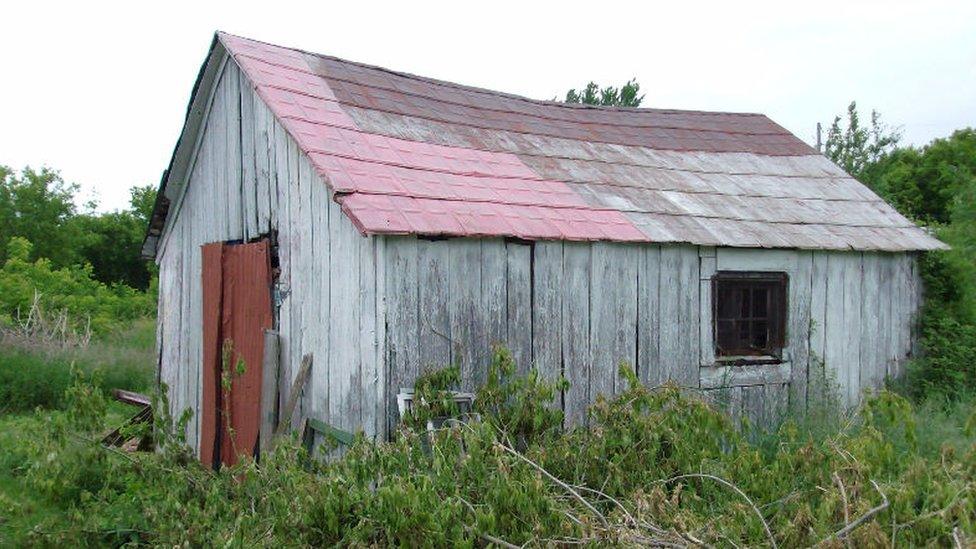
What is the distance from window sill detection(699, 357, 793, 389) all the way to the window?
0.51 feet

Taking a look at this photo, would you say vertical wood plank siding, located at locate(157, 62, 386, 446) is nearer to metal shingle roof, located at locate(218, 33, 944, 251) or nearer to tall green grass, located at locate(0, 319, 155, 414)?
metal shingle roof, located at locate(218, 33, 944, 251)

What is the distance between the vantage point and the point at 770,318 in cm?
812

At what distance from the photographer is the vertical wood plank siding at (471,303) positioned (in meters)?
5.86

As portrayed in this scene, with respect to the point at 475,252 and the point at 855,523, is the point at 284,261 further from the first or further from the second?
the point at 855,523

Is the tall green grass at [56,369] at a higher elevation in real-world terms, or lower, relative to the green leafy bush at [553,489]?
lower

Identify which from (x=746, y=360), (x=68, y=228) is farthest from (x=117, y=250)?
(x=746, y=360)

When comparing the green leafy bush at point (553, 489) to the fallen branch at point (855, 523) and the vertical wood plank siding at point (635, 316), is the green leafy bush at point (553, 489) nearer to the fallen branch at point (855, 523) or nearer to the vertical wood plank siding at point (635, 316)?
the fallen branch at point (855, 523)

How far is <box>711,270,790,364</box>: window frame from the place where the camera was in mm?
7723

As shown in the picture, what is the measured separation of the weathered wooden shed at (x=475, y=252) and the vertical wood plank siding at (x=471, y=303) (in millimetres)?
21

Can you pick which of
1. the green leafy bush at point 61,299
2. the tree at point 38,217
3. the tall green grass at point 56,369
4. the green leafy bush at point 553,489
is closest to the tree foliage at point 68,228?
the tree at point 38,217

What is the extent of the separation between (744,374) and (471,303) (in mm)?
3118

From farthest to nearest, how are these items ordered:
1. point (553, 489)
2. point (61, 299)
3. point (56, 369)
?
point (61, 299)
point (56, 369)
point (553, 489)

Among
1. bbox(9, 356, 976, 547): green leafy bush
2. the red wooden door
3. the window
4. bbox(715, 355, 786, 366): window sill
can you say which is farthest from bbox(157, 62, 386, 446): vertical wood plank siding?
the window

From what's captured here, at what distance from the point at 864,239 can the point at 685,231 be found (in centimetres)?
253
